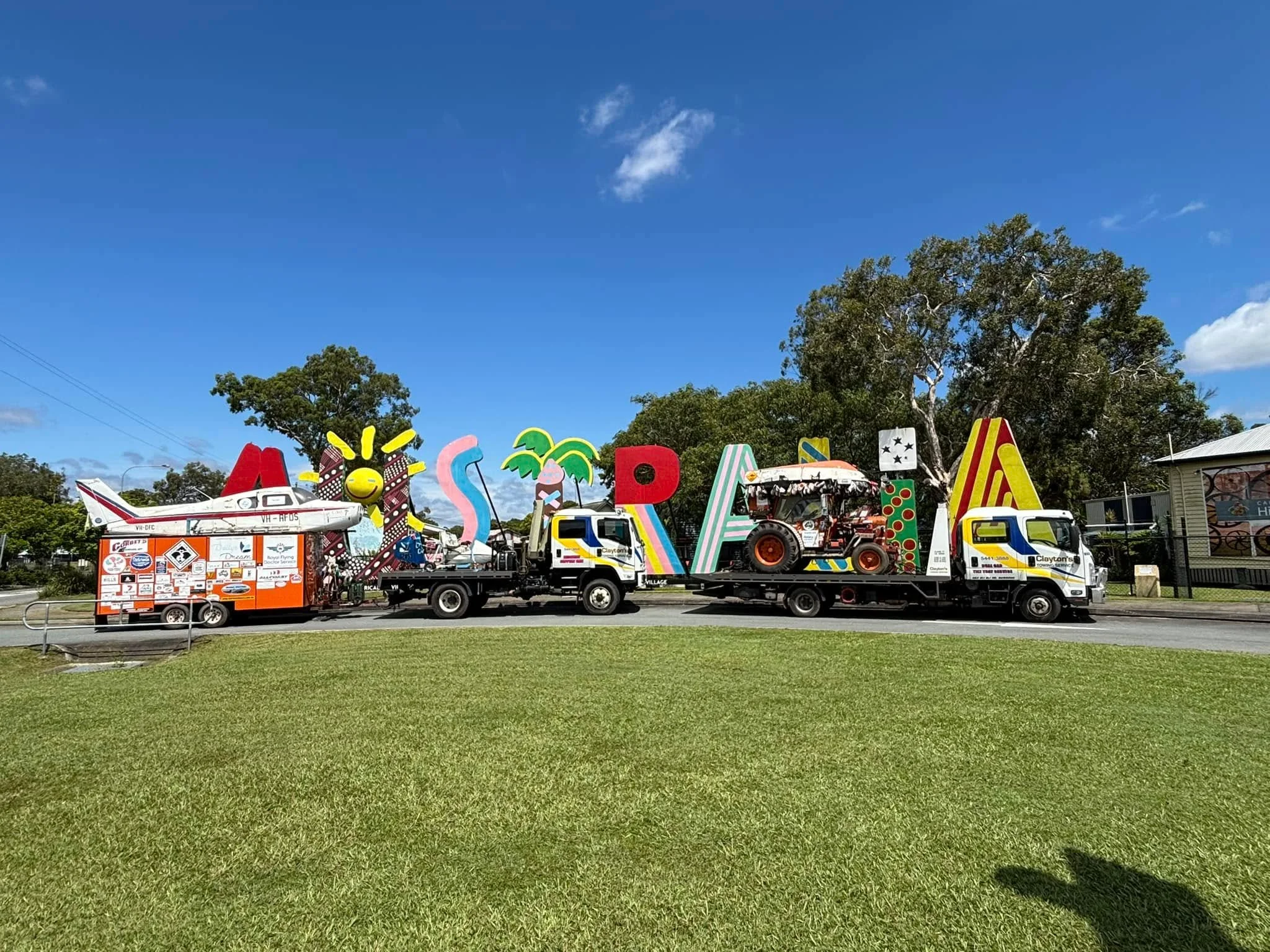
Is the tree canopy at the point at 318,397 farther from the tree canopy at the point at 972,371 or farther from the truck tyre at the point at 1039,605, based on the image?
the truck tyre at the point at 1039,605

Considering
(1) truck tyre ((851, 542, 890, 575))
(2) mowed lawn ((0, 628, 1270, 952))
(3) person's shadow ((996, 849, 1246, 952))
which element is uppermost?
(1) truck tyre ((851, 542, 890, 575))

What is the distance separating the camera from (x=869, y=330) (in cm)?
2808

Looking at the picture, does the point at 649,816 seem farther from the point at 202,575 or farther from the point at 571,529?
the point at 202,575

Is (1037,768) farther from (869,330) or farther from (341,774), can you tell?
(869,330)

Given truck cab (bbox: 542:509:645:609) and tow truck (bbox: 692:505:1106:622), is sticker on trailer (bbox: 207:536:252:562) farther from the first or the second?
tow truck (bbox: 692:505:1106:622)

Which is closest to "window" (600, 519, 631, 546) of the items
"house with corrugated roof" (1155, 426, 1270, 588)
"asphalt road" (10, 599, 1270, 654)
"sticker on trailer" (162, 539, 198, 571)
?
"asphalt road" (10, 599, 1270, 654)

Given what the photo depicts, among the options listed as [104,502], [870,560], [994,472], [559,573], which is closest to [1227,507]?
[994,472]

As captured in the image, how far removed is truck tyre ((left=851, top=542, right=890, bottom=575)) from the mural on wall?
547 inches

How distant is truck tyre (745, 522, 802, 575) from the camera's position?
1731cm

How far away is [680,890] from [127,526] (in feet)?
69.0

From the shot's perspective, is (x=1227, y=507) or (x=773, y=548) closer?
(x=773, y=548)

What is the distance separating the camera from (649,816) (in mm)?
4305

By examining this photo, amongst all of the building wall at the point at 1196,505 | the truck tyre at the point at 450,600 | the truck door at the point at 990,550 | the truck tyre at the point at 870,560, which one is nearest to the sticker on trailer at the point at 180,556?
the truck tyre at the point at 450,600

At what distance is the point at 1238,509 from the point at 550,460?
21359 millimetres
